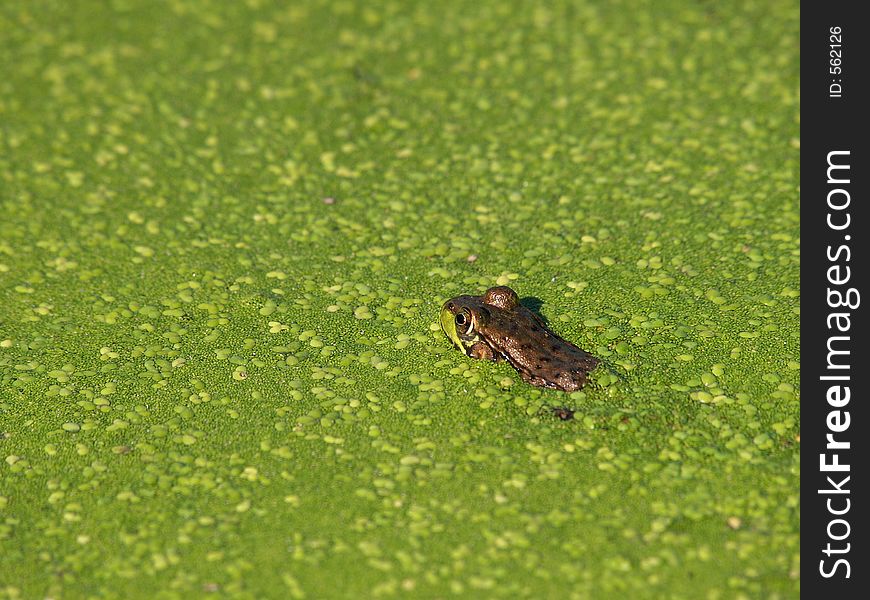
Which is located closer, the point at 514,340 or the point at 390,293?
the point at 514,340

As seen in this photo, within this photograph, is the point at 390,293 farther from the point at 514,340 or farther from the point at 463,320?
the point at 514,340

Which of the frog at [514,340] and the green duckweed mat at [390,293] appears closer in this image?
the green duckweed mat at [390,293]

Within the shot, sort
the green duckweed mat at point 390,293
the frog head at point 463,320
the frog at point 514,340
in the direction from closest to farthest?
the green duckweed mat at point 390,293 < the frog at point 514,340 < the frog head at point 463,320

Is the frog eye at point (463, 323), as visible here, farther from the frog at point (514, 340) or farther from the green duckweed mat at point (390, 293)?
the green duckweed mat at point (390, 293)

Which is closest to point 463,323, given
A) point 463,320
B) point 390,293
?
point 463,320

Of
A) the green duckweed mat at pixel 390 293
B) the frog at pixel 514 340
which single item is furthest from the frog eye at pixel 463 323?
the green duckweed mat at pixel 390 293

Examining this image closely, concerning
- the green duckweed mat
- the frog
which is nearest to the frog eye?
the frog

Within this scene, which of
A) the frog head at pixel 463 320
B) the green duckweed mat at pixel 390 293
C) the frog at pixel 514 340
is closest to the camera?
the green duckweed mat at pixel 390 293
